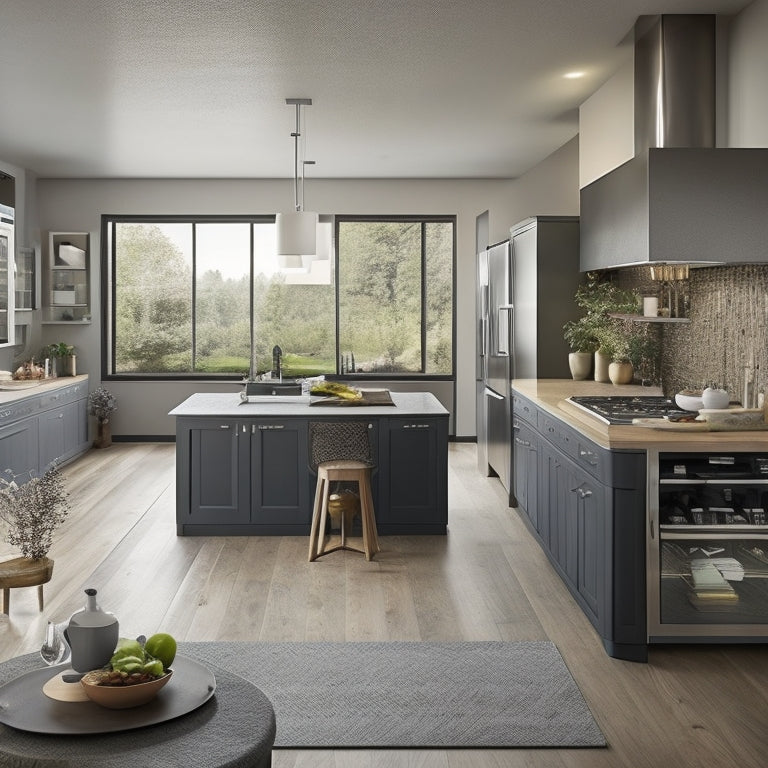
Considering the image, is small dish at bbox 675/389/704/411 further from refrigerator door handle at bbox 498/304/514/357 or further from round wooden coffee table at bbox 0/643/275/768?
round wooden coffee table at bbox 0/643/275/768

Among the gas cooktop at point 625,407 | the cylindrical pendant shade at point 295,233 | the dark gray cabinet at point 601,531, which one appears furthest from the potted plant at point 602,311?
the cylindrical pendant shade at point 295,233

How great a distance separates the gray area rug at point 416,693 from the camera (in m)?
3.14

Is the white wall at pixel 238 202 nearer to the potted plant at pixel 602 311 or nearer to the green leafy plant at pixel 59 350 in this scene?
the green leafy plant at pixel 59 350

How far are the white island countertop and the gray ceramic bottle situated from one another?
342cm

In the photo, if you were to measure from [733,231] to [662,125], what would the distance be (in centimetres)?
74

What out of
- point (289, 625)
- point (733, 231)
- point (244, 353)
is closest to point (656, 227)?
point (733, 231)

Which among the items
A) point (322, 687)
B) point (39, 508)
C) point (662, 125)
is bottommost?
point (322, 687)

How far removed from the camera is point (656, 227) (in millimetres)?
4289

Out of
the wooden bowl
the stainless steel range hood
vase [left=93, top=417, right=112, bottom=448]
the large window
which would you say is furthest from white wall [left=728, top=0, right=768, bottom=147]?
vase [left=93, top=417, right=112, bottom=448]

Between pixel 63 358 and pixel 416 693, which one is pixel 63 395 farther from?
pixel 416 693

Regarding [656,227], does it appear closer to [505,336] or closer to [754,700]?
[754,700]

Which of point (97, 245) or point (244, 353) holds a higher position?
point (97, 245)

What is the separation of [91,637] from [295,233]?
14.0 ft

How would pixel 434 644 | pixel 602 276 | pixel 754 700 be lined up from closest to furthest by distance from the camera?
1. pixel 754 700
2. pixel 434 644
3. pixel 602 276
